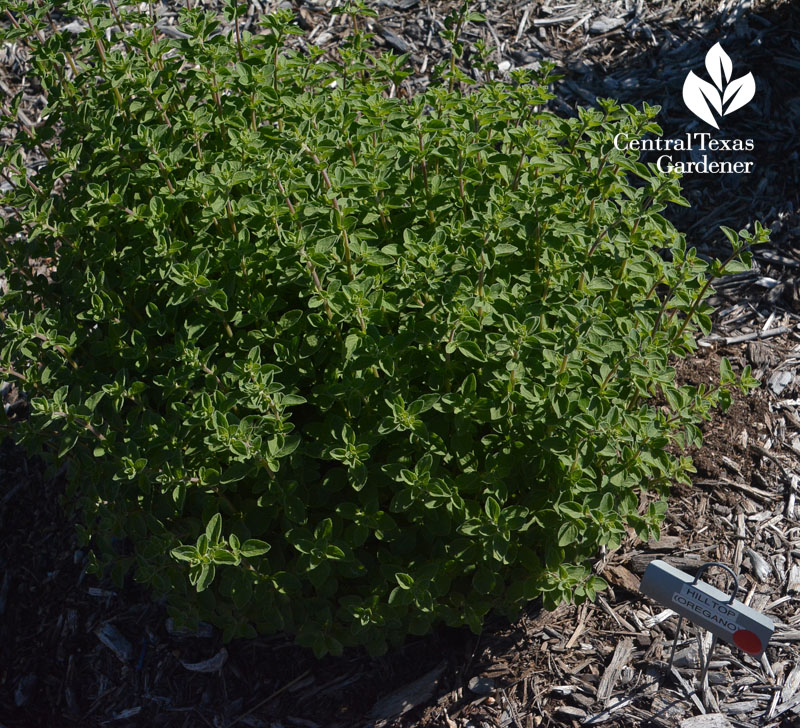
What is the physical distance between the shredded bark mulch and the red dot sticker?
0.56 meters

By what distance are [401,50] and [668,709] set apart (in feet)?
15.4

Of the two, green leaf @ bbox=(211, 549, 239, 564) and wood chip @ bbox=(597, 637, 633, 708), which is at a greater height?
green leaf @ bbox=(211, 549, 239, 564)

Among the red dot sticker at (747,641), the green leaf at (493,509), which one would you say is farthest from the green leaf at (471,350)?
the red dot sticker at (747,641)

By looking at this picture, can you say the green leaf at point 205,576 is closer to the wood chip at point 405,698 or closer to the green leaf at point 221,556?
the green leaf at point 221,556

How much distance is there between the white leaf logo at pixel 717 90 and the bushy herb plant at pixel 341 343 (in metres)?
2.45

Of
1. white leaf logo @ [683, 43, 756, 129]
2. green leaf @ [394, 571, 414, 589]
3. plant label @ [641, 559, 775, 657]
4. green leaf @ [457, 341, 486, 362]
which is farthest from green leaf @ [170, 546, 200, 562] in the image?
white leaf logo @ [683, 43, 756, 129]

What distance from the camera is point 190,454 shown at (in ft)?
9.42

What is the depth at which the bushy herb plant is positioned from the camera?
2875mm

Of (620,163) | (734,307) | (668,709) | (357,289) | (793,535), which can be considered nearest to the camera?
(357,289)

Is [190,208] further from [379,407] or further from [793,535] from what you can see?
[793,535]

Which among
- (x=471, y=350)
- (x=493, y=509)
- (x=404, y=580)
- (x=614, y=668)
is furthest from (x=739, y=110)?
(x=404, y=580)

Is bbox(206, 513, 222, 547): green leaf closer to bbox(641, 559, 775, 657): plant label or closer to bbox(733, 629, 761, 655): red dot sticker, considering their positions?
bbox(641, 559, 775, 657): plant label

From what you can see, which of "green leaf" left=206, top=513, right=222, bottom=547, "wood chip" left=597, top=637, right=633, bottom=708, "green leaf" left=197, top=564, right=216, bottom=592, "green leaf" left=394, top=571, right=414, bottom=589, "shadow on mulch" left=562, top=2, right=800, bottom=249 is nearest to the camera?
"green leaf" left=197, top=564, right=216, bottom=592

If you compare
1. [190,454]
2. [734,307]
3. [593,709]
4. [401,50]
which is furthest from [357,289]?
[401,50]
